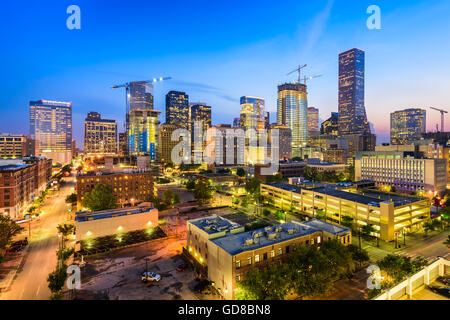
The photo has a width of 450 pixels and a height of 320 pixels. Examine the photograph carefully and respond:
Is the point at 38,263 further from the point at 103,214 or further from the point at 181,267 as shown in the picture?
the point at 181,267

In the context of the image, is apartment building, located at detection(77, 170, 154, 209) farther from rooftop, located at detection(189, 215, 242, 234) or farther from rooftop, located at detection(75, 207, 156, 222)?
rooftop, located at detection(189, 215, 242, 234)

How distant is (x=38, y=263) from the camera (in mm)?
44094

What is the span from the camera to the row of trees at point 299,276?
29453 millimetres

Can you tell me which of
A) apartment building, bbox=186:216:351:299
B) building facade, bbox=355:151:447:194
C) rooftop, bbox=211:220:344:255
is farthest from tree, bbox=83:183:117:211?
building facade, bbox=355:151:447:194

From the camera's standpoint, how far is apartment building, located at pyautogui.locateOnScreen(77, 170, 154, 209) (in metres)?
82.5

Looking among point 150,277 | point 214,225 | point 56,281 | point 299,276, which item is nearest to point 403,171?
point 214,225

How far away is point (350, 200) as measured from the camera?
62.5 m

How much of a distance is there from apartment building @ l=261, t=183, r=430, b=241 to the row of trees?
2634cm

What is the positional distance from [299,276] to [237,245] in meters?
9.80

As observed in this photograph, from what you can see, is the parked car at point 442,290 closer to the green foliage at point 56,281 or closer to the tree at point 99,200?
the green foliage at point 56,281

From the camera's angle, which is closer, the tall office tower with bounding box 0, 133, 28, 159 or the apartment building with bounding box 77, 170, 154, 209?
the apartment building with bounding box 77, 170, 154, 209

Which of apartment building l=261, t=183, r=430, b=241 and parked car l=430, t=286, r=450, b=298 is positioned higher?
parked car l=430, t=286, r=450, b=298
